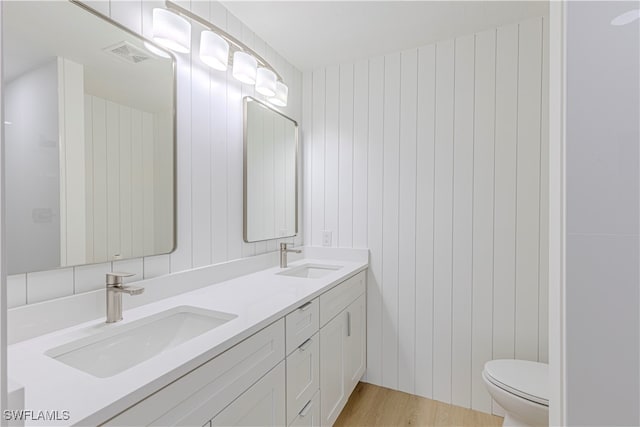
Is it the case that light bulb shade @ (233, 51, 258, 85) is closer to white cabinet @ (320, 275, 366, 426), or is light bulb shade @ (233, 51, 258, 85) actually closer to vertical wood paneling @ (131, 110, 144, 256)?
vertical wood paneling @ (131, 110, 144, 256)

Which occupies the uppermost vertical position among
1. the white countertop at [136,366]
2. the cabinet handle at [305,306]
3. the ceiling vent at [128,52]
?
the ceiling vent at [128,52]

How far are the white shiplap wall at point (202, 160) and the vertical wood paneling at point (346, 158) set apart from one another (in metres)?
0.69

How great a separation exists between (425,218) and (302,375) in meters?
1.26

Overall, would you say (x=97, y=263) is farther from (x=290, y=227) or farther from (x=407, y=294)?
(x=407, y=294)

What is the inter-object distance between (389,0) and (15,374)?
2.04 m

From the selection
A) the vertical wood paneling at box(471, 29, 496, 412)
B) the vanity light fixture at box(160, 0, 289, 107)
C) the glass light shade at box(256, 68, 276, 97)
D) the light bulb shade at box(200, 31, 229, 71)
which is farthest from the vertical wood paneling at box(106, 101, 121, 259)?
the vertical wood paneling at box(471, 29, 496, 412)

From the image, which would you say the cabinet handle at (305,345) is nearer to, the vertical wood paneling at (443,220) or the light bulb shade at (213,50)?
the vertical wood paneling at (443,220)

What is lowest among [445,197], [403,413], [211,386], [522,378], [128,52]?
[403,413]

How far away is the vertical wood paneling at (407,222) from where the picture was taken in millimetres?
2088

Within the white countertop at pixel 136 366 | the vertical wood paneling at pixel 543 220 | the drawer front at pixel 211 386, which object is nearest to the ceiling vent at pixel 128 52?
the white countertop at pixel 136 366

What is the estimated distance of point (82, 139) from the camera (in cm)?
107

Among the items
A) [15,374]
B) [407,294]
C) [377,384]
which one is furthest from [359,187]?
[15,374]

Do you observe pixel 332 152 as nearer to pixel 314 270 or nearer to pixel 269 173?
pixel 269 173

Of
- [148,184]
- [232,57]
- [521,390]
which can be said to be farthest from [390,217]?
[148,184]
